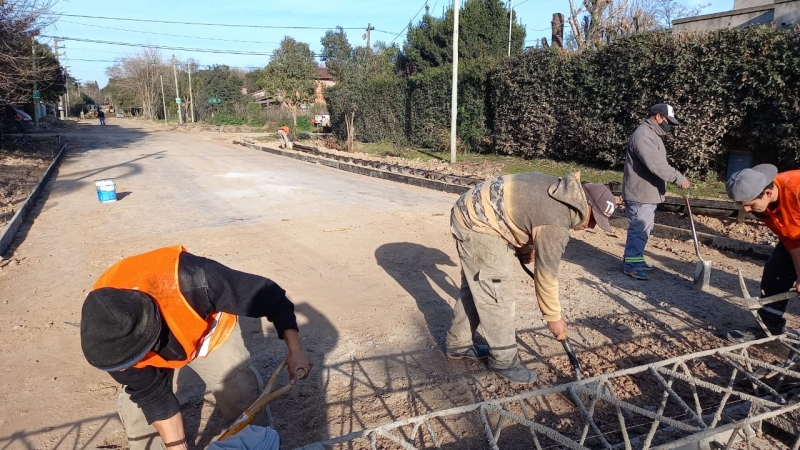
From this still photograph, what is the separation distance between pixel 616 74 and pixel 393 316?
→ 10.1 meters

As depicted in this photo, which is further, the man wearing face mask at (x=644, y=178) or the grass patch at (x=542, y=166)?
the grass patch at (x=542, y=166)

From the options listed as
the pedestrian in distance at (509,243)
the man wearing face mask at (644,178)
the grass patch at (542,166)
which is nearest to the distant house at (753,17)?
the grass patch at (542,166)

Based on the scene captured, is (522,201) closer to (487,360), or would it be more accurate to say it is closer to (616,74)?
(487,360)

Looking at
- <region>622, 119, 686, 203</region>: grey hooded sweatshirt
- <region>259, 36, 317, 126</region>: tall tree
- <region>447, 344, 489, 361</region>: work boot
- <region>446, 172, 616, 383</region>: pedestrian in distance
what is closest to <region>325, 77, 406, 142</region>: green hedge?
<region>259, 36, 317, 126</region>: tall tree

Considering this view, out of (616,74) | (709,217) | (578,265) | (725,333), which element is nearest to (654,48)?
(616,74)

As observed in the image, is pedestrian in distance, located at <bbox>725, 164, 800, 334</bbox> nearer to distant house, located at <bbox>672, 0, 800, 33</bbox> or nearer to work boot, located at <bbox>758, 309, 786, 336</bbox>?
work boot, located at <bbox>758, 309, 786, 336</bbox>

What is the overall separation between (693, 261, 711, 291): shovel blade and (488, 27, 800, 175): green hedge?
514 centimetres

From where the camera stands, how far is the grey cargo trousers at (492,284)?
3613 millimetres

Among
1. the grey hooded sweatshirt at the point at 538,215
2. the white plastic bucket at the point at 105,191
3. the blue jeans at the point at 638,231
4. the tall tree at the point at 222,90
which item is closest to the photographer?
the grey hooded sweatshirt at the point at 538,215

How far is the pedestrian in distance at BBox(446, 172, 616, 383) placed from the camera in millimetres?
3150

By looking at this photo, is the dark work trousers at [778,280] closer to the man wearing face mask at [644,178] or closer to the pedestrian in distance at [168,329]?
the man wearing face mask at [644,178]

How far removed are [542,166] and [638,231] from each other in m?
8.71

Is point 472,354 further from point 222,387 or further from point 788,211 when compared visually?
point 788,211

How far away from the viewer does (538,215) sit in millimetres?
3213
